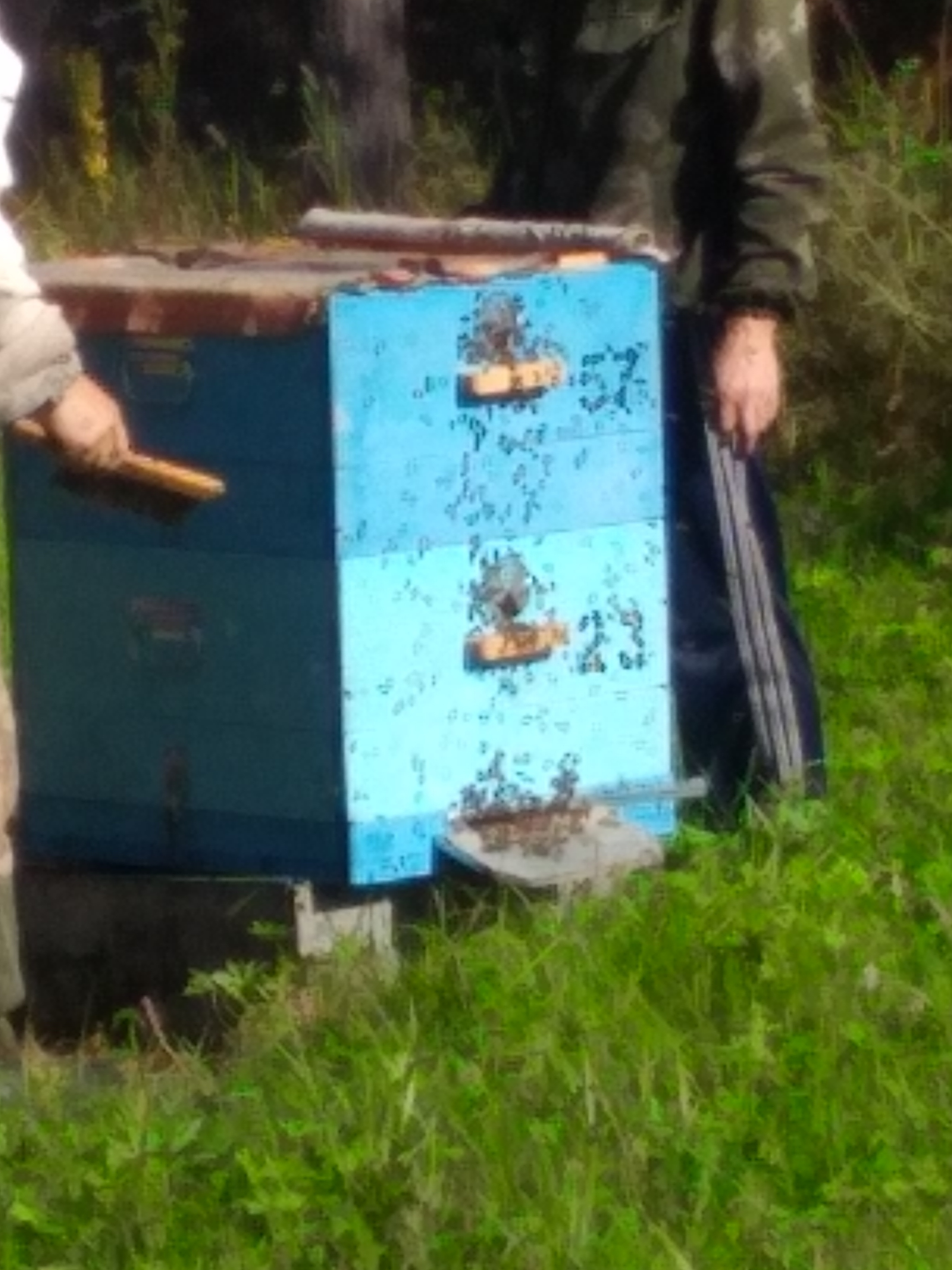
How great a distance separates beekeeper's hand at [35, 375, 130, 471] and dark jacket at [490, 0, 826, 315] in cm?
138

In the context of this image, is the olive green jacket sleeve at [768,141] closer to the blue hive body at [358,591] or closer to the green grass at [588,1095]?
the blue hive body at [358,591]

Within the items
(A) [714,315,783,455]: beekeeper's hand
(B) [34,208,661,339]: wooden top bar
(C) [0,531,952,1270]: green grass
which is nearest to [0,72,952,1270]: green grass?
(C) [0,531,952,1270]: green grass

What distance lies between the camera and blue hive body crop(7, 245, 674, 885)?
5484 mm

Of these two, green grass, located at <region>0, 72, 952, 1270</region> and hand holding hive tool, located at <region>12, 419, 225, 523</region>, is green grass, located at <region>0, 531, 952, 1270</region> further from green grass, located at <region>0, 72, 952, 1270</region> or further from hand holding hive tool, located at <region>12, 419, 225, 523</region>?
hand holding hive tool, located at <region>12, 419, 225, 523</region>

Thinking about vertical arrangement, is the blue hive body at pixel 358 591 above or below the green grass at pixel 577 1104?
above

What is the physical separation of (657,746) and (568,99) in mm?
1053

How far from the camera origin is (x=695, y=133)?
6152 mm

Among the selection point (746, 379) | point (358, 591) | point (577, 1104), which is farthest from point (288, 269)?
point (577, 1104)

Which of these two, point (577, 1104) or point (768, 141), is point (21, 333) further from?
point (768, 141)

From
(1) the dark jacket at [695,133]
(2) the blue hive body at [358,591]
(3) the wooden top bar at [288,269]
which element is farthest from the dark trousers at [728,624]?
(3) the wooden top bar at [288,269]

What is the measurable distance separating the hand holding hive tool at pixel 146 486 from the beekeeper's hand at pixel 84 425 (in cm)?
15

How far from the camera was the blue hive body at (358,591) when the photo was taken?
5484 millimetres

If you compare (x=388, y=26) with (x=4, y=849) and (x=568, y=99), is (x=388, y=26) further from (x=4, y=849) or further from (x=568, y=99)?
(x=4, y=849)

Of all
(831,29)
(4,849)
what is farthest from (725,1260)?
(831,29)
